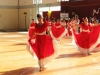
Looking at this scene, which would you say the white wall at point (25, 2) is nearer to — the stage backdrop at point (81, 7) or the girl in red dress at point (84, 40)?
the stage backdrop at point (81, 7)

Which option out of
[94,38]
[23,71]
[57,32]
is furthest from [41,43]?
[57,32]

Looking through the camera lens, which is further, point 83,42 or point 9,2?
point 9,2

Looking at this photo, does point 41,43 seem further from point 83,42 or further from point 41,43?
point 83,42

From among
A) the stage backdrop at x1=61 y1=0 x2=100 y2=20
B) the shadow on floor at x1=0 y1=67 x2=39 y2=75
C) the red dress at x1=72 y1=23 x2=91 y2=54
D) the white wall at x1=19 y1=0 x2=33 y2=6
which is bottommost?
the shadow on floor at x1=0 y1=67 x2=39 y2=75

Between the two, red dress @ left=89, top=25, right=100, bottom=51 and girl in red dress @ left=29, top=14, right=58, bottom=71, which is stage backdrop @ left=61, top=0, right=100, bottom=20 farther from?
girl in red dress @ left=29, top=14, right=58, bottom=71

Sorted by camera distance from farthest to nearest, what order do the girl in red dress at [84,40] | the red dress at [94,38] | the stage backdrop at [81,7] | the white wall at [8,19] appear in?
the white wall at [8,19], the stage backdrop at [81,7], the red dress at [94,38], the girl in red dress at [84,40]

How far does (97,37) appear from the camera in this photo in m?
8.76

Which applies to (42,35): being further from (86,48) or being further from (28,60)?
(86,48)

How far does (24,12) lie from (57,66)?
21738 mm

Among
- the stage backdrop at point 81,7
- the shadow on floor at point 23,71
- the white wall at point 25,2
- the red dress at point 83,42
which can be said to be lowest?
the shadow on floor at point 23,71

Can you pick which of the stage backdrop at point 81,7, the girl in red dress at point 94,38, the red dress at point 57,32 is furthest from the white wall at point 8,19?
the girl in red dress at point 94,38

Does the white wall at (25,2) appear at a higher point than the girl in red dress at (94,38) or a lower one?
higher

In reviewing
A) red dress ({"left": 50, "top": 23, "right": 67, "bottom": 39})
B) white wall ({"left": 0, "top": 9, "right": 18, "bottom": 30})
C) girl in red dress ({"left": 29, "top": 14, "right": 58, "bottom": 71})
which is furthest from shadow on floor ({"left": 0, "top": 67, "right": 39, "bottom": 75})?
white wall ({"left": 0, "top": 9, "right": 18, "bottom": 30})

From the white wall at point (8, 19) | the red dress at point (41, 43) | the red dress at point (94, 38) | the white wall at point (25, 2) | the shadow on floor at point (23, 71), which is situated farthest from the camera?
the white wall at point (8, 19)
